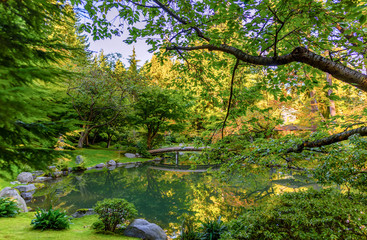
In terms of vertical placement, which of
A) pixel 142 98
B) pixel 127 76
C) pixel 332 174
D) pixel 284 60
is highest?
pixel 127 76

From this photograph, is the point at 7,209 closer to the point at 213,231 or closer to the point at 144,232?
the point at 144,232

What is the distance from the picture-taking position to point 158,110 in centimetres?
1520

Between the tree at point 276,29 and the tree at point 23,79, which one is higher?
the tree at point 276,29

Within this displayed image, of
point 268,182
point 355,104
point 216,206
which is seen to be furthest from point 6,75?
point 355,104

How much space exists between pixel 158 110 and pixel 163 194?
891 centimetres

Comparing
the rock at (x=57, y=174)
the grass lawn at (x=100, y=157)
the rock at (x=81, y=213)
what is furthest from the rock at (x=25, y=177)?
the rock at (x=81, y=213)

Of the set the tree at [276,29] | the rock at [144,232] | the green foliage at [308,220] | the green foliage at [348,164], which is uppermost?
the tree at [276,29]

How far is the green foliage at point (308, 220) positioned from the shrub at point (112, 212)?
203cm

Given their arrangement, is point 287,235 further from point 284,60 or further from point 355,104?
point 355,104

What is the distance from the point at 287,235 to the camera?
7.14 ft

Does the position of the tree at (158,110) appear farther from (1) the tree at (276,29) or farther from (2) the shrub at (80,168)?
(1) the tree at (276,29)

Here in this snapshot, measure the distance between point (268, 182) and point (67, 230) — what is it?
7.95 m

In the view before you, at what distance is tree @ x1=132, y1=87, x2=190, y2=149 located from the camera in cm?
1517

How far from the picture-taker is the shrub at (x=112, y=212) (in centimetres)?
358
